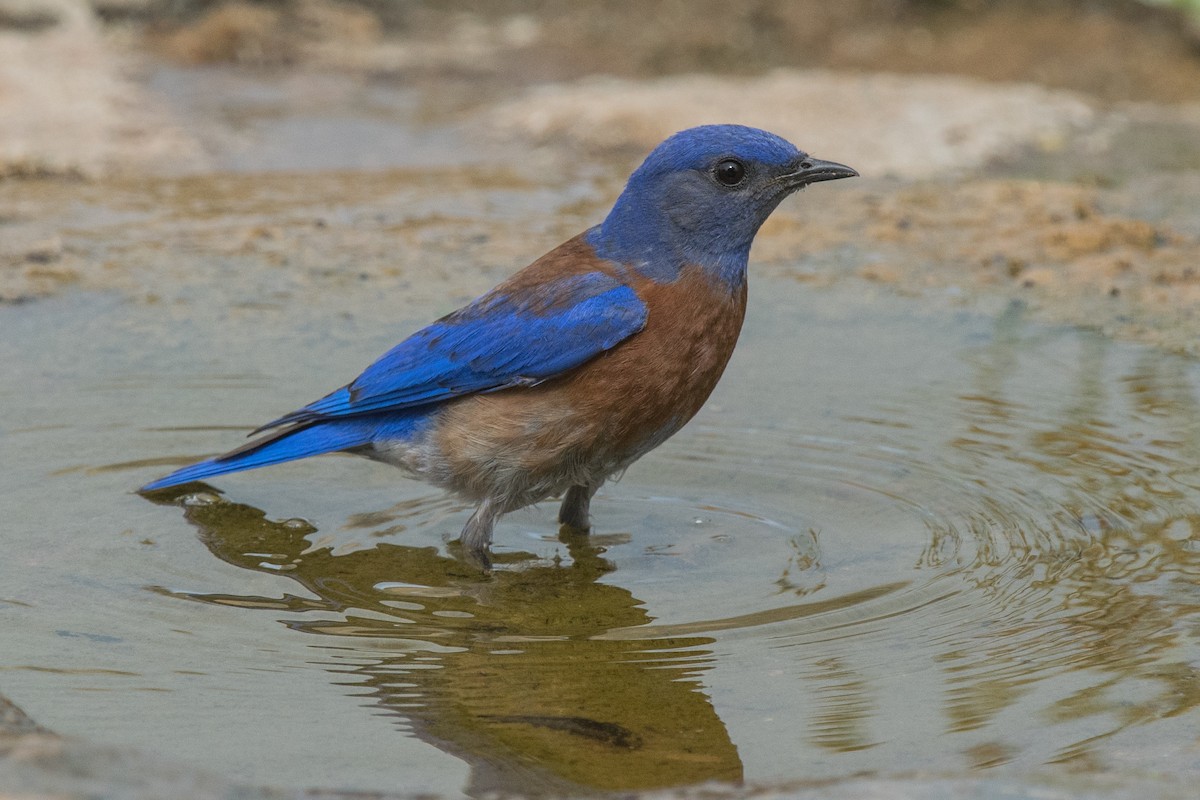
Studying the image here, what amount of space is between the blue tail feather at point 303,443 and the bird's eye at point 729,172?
3.74 ft

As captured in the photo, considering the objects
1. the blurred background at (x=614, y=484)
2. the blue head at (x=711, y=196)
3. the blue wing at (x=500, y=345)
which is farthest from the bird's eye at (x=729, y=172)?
the blurred background at (x=614, y=484)

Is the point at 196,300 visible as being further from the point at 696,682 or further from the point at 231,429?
the point at 696,682

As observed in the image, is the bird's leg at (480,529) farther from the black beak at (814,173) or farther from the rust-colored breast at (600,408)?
the black beak at (814,173)

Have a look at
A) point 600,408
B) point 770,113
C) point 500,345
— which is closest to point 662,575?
point 600,408

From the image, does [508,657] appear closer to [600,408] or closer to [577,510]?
[600,408]

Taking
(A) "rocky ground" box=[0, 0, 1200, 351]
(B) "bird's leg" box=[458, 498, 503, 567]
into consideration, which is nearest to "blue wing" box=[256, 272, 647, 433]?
(B) "bird's leg" box=[458, 498, 503, 567]

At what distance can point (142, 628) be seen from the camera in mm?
4008

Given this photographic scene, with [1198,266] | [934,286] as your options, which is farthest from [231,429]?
[1198,266]

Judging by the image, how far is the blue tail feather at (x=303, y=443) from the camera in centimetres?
495

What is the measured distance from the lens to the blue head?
15.9 ft

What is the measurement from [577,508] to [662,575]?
1.87ft

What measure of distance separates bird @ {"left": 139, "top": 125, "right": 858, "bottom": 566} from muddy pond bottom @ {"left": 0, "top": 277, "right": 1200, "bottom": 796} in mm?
222

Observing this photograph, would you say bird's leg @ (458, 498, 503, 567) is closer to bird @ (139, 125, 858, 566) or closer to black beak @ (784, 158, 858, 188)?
bird @ (139, 125, 858, 566)

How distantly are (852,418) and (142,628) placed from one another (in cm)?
253
